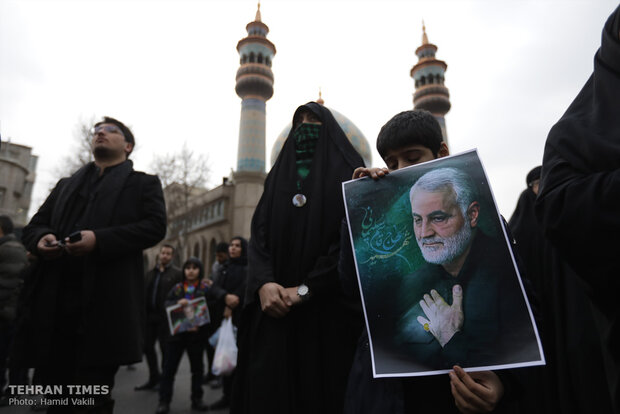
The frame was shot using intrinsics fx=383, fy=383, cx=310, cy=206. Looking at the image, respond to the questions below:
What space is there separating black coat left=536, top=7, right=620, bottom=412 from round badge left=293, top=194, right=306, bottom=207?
3.67ft

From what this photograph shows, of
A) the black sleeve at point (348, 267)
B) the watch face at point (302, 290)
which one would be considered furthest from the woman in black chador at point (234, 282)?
the black sleeve at point (348, 267)

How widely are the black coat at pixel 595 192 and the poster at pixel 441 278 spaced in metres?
0.14

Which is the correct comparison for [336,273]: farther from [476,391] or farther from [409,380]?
[476,391]

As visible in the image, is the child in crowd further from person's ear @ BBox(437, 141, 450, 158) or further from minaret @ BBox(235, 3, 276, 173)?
minaret @ BBox(235, 3, 276, 173)

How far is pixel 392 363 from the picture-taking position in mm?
1057

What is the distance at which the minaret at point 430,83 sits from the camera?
28469 mm

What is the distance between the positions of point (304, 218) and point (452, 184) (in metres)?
0.95

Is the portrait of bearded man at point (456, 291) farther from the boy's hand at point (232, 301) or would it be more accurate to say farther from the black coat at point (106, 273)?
the boy's hand at point (232, 301)

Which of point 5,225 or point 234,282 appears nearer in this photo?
point 5,225

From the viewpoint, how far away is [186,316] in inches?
159

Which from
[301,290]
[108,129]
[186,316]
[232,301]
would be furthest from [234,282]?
[301,290]

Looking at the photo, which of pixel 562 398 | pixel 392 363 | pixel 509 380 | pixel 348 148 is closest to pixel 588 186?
pixel 509 380

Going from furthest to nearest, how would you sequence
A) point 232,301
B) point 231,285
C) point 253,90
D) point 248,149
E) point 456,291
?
point 253,90
point 248,149
point 231,285
point 232,301
point 456,291

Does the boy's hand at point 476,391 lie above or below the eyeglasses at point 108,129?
below
